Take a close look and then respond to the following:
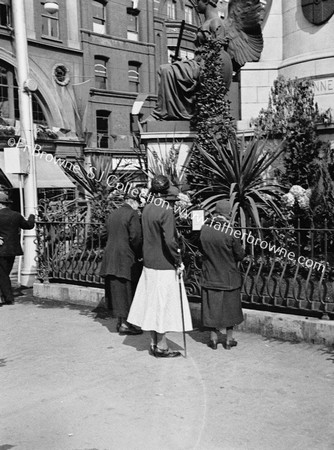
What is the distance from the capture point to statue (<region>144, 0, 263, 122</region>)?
10.4 m

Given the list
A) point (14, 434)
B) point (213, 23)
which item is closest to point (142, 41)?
point (213, 23)

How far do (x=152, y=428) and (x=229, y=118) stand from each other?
6.86 meters

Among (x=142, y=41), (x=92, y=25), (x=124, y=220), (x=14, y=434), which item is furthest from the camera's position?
(x=142, y=41)

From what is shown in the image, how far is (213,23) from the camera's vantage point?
10492 mm

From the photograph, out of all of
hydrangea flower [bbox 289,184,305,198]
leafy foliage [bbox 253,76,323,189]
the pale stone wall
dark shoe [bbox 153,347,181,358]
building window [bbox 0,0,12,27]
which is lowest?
dark shoe [bbox 153,347,181,358]

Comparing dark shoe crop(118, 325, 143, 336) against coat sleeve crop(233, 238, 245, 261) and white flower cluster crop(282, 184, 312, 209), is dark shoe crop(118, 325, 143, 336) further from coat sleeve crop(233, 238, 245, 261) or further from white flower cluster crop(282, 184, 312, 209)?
white flower cluster crop(282, 184, 312, 209)

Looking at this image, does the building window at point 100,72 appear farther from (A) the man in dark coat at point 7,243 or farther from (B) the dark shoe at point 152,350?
(B) the dark shoe at point 152,350

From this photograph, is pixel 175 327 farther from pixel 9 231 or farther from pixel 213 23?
pixel 213 23

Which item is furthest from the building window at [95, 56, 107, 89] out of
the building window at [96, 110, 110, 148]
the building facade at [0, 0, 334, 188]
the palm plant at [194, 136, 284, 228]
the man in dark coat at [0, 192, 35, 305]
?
the palm plant at [194, 136, 284, 228]

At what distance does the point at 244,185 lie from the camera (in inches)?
313

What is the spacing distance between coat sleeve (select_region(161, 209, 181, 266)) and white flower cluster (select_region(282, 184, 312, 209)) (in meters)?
2.90

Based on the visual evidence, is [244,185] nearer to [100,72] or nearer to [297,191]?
[297,191]

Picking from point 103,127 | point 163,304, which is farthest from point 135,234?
point 103,127

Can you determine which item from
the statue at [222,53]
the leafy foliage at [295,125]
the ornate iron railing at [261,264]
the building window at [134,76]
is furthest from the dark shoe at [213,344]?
the building window at [134,76]
